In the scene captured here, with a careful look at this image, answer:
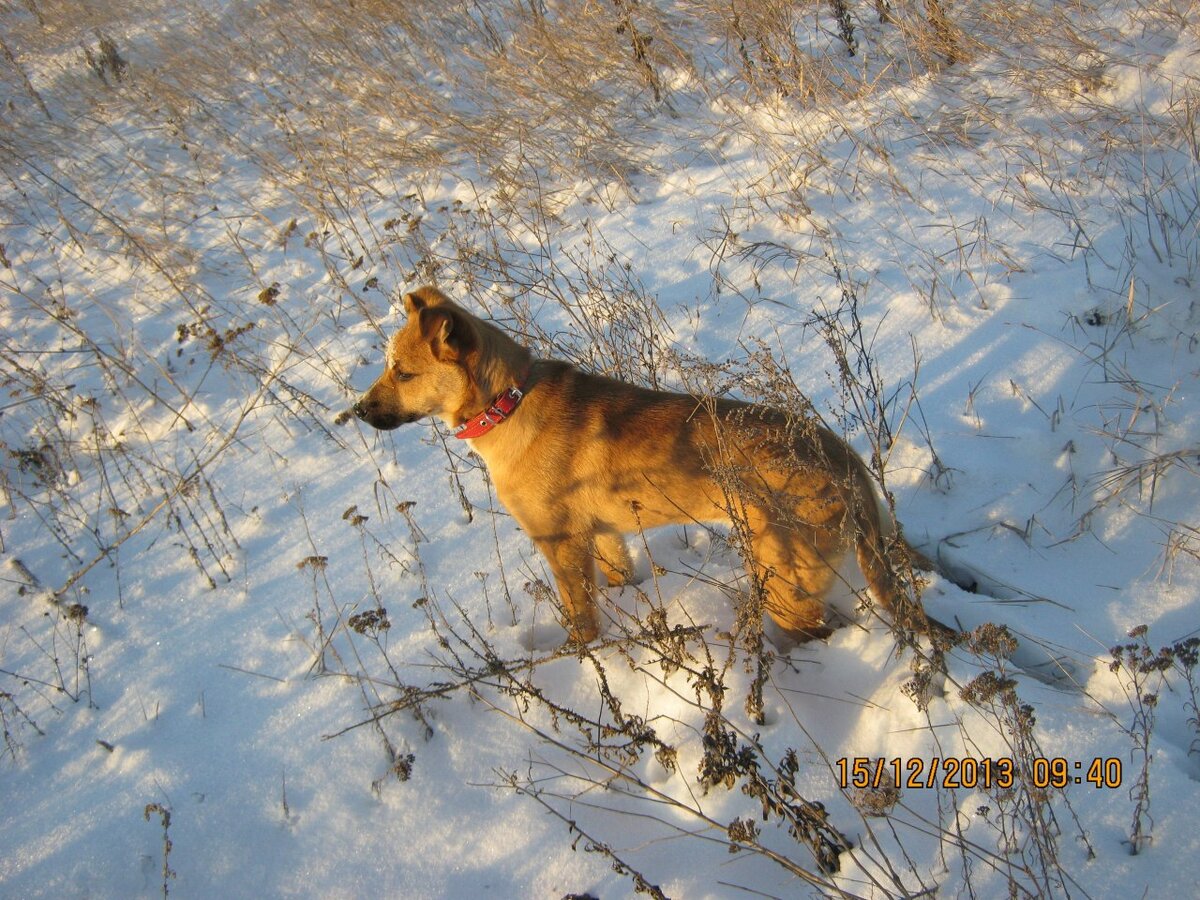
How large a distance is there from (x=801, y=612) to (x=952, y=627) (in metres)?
0.64

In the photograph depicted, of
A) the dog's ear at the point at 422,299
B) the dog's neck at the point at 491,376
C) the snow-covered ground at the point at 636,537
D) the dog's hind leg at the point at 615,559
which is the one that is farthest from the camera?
the dog's hind leg at the point at 615,559

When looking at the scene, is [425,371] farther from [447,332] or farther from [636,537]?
[636,537]

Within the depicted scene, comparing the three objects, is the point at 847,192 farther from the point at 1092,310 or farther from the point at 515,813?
the point at 515,813

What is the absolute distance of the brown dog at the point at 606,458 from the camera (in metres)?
2.99

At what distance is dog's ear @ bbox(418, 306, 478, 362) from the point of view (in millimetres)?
3170

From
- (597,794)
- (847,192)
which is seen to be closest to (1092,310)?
(847,192)

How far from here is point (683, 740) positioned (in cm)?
303

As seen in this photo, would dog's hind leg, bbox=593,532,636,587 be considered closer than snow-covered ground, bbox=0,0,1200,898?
No
